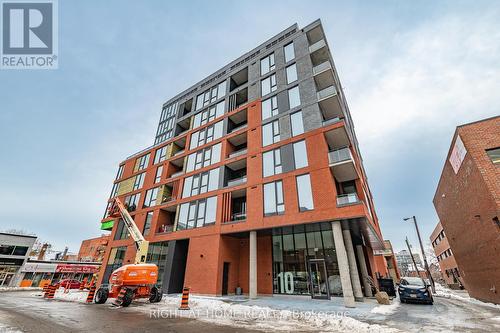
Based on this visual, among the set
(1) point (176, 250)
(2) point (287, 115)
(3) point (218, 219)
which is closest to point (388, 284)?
(3) point (218, 219)

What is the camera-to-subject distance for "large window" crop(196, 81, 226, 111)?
2676 cm

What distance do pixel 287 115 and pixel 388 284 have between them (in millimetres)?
16506

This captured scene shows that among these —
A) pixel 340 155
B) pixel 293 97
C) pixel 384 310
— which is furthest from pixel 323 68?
pixel 384 310

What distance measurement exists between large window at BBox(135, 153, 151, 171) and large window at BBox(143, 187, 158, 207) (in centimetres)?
478

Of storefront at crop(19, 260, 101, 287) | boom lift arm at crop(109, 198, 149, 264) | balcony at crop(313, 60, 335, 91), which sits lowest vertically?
storefront at crop(19, 260, 101, 287)

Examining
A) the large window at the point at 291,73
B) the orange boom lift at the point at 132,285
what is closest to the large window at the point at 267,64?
the large window at the point at 291,73

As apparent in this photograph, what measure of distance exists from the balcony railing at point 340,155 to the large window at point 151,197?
772 inches

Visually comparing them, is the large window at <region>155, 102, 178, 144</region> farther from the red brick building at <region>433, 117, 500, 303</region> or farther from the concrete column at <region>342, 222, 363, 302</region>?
the red brick building at <region>433, 117, 500, 303</region>

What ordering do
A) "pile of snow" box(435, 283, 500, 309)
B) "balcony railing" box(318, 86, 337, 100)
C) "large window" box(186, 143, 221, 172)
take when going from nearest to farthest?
"pile of snow" box(435, 283, 500, 309) < "balcony railing" box(318, 86, 337, 100) < "large window" box(186, 143, 221, 172)

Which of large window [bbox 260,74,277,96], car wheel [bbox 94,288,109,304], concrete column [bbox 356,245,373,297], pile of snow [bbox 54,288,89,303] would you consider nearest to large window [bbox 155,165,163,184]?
pile of snow [bbox 54,288,89,303]

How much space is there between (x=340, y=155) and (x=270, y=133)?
6380 millimetres

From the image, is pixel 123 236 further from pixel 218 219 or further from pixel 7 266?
pixel 7 266

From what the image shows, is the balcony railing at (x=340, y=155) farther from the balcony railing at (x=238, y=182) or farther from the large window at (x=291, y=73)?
the large window at (x=291, y=73)

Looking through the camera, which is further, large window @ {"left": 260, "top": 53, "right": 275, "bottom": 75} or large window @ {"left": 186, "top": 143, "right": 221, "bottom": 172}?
large window @ {"left": 260, "top": 53, "right": 275, "bottom": 75}
